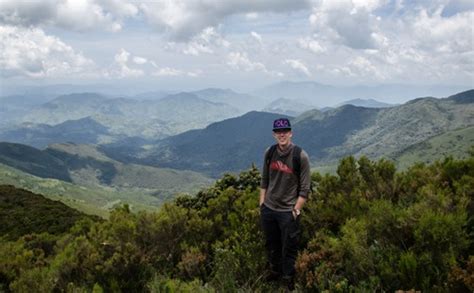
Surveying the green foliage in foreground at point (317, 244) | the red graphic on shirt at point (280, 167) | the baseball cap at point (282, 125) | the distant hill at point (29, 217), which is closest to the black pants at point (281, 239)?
the green foliage in foreground at point (317, 244)

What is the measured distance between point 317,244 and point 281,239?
0.92 meters

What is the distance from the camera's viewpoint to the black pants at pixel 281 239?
8.27m

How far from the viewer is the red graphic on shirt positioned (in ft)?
28.0

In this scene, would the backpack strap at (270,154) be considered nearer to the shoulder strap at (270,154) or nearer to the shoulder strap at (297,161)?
the shoulder strap at (270,154)

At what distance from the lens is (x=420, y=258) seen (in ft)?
20.2

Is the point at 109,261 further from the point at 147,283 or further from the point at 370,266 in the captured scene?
the point at 370,266

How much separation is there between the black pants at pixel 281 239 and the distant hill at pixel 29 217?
118 feet

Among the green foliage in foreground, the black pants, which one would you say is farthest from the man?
the green foliage in foreground

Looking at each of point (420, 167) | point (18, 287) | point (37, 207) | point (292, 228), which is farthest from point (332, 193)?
point (37, 207)

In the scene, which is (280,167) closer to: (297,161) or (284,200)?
(297,161)

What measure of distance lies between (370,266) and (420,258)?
0.86 m

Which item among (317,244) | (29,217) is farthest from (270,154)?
(29,217)

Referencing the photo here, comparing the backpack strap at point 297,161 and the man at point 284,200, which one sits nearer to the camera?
the man at point 284,200

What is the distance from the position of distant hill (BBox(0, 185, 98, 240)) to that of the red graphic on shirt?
118 feet
